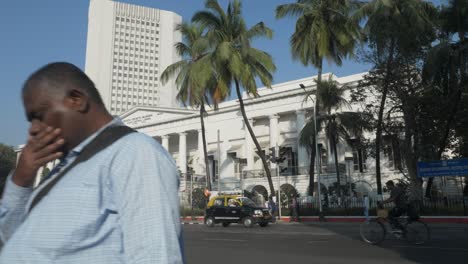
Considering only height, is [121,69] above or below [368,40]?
above

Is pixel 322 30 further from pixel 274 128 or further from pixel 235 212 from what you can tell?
pixel 274 128

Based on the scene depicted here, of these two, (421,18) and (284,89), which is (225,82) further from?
(284,89)

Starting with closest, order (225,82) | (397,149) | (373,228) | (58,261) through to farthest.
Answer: (58,261) < (373,228) < (397,149) < (225,82)

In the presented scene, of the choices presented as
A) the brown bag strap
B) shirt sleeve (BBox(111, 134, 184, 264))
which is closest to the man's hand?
the brown bag strap

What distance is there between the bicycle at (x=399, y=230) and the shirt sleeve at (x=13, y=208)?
10.1 m

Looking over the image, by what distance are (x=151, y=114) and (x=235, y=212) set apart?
107 feet

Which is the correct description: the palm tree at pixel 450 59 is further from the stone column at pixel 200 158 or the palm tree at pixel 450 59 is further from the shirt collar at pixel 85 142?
the stone column at pixel 200 158

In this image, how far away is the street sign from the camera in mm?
21422

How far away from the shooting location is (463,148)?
79.1ft

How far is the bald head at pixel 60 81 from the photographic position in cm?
152

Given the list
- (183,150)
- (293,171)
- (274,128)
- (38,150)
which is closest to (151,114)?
(183,150)

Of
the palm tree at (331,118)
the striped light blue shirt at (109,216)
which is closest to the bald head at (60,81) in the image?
the striped light blue shirt at (109,216)

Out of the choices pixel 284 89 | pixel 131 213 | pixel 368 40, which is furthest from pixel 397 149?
pixel 131 213

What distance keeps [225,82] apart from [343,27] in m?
7.59
